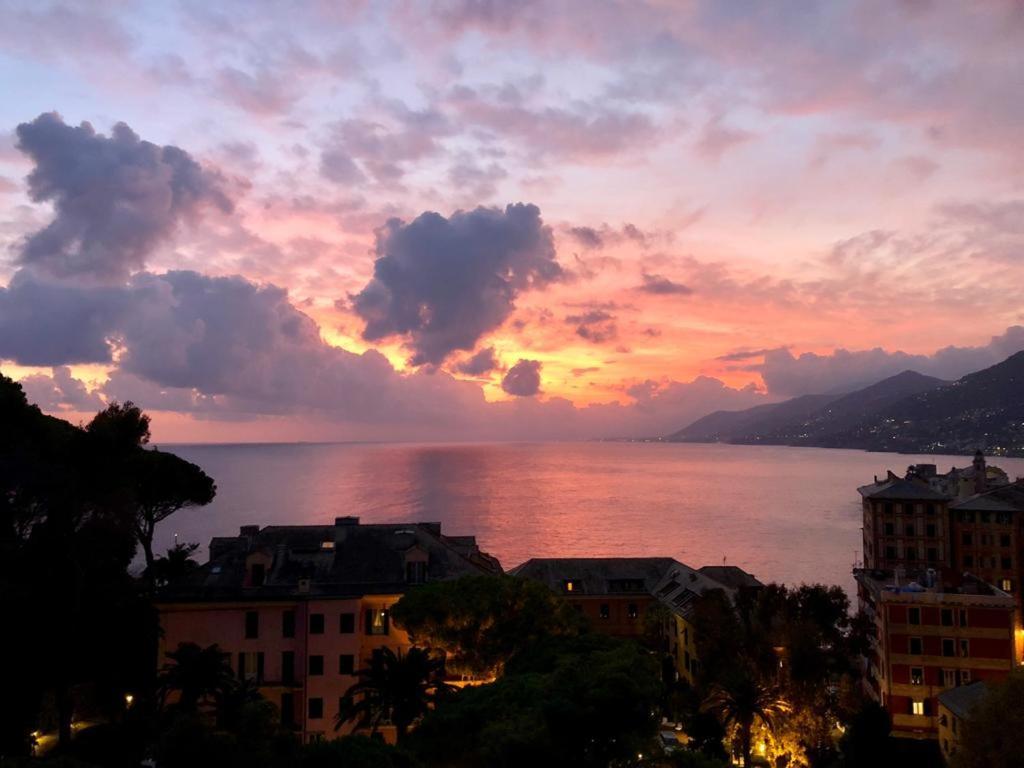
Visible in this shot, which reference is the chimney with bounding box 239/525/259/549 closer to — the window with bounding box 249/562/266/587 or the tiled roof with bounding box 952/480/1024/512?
the window with bounding box 249/562/266/587

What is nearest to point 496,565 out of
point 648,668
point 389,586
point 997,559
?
point 389,586

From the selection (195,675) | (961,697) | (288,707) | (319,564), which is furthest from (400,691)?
(961,697)

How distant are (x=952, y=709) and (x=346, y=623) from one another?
40.2m

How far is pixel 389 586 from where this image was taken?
1980 inches

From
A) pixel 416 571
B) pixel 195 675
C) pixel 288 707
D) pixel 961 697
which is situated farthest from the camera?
pixel 416 571

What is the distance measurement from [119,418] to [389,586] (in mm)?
22784

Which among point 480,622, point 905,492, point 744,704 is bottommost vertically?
point 744,704

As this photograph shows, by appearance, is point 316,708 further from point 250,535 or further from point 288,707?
point 250,535

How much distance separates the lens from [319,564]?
52.0 meters

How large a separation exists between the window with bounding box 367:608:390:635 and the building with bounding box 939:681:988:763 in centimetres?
3694

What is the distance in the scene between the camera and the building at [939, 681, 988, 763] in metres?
47.1

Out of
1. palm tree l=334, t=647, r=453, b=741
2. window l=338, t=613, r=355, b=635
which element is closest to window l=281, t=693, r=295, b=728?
window l=338, t=613, r=355, b=635

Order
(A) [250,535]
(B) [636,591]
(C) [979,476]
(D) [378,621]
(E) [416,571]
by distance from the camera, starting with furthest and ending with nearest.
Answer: (C) [979,476], (B) [636,591], (A) [250,535], (E) [416,571], (D) [378,621]

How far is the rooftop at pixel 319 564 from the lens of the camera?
48906 mm
